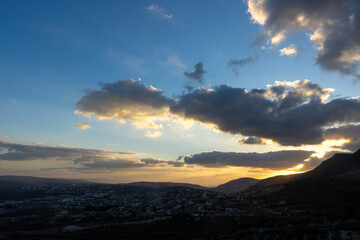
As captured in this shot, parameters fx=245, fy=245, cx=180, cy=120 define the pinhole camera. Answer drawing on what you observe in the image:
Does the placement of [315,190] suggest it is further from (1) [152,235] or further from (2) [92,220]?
(2) [92,220]

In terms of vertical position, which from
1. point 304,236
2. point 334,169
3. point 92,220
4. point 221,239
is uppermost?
point 334,169

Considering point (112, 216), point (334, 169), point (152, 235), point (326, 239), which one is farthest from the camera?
point (334, 169)

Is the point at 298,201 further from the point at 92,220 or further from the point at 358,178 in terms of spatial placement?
the point at 92,220

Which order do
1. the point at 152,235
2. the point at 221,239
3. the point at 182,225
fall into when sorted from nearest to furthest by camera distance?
the point at 221,239
the point at 152,235
the point at 182,225

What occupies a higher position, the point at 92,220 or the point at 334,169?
the point at 334,169

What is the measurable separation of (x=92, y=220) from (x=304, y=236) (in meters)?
75.2

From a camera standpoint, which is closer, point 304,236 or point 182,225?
point 304,236

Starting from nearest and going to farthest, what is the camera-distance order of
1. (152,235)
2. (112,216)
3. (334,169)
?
(152,235), (112,216), (334,169)

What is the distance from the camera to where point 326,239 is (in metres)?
32.0

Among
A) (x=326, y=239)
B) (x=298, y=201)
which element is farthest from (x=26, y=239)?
(x=298, y=201)

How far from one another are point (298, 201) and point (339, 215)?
5303 cm

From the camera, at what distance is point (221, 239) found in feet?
142

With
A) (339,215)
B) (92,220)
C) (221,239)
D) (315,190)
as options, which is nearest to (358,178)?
(315,190)

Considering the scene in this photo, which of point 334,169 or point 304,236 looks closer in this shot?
point 304,236
